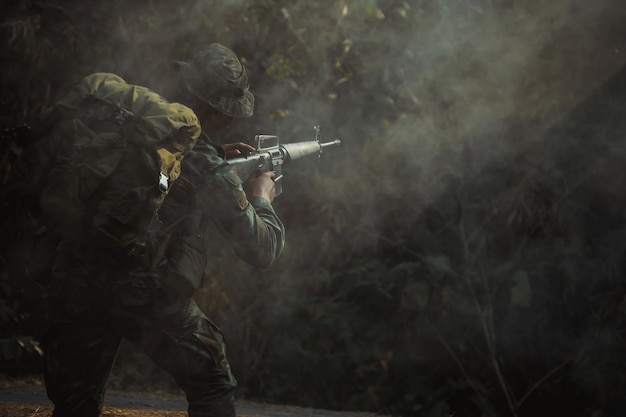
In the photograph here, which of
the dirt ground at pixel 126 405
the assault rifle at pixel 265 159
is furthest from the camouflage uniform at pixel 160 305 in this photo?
the dirt ground at pixel 126 405

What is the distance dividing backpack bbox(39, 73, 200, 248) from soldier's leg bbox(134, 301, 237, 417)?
39 cm

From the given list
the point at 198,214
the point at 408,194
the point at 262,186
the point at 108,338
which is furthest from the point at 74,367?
the point at 408,194

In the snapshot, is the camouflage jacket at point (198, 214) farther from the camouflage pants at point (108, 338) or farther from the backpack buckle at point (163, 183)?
the backpack buckle at point (163, 183)

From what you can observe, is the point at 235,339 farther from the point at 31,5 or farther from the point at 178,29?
the point at 31,5

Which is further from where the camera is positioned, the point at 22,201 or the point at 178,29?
the point at 178,29

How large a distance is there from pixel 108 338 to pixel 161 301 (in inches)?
11.1

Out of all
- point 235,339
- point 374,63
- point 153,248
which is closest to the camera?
point 153,248

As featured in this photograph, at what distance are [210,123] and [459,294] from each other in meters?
4.29

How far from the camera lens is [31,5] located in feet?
20.0

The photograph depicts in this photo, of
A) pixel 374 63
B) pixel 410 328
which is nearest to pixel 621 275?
pixel 410 328

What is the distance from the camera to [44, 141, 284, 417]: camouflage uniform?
283cm

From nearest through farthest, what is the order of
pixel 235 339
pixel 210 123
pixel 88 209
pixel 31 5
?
pixel 88 209
pixel 210 123
pixel 31 5
pixel 235 339

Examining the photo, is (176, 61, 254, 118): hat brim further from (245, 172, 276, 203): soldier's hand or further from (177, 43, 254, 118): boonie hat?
(245, 172, 276, 203): soldier's hand

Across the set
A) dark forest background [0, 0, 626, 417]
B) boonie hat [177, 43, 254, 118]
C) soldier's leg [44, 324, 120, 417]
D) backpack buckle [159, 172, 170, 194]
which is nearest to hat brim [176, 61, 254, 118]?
boonie hat [177, 43, 254, 118]
